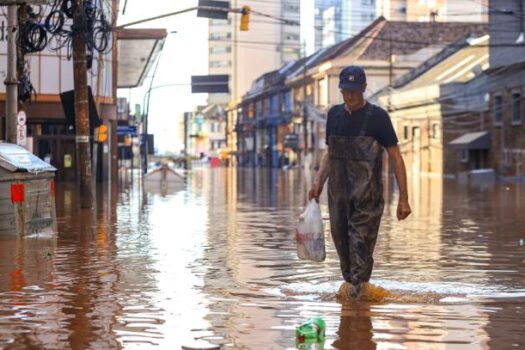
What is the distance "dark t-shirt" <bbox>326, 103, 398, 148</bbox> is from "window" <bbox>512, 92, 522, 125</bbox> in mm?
48762

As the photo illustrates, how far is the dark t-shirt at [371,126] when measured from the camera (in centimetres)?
912

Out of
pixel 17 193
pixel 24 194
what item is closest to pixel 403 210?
pixel 17 193

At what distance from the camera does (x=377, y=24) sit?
93.4 m

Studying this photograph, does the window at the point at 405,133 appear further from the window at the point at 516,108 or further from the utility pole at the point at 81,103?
the utility pole at the point at 81,103

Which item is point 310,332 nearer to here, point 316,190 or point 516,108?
point 316,190

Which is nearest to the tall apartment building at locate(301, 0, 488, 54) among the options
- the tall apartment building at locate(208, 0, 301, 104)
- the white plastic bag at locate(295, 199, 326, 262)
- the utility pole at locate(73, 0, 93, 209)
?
the tall apartment building at locate(208, 0, 301, 104)

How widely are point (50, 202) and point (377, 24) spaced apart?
258ft

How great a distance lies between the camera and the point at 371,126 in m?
9.12

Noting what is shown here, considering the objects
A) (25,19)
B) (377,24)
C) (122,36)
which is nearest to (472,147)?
(122,36)

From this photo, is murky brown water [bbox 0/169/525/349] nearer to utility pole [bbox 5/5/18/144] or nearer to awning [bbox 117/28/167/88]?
utility pole [bbox 5/5/18/144]

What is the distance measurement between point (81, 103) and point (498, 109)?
40.2m

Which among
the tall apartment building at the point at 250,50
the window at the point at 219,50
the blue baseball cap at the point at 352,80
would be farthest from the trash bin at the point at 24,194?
the window at the point at 219,50

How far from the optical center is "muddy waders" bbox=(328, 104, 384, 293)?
9.07m

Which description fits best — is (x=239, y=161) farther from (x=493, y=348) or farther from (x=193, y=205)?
(x=493, y=348)
